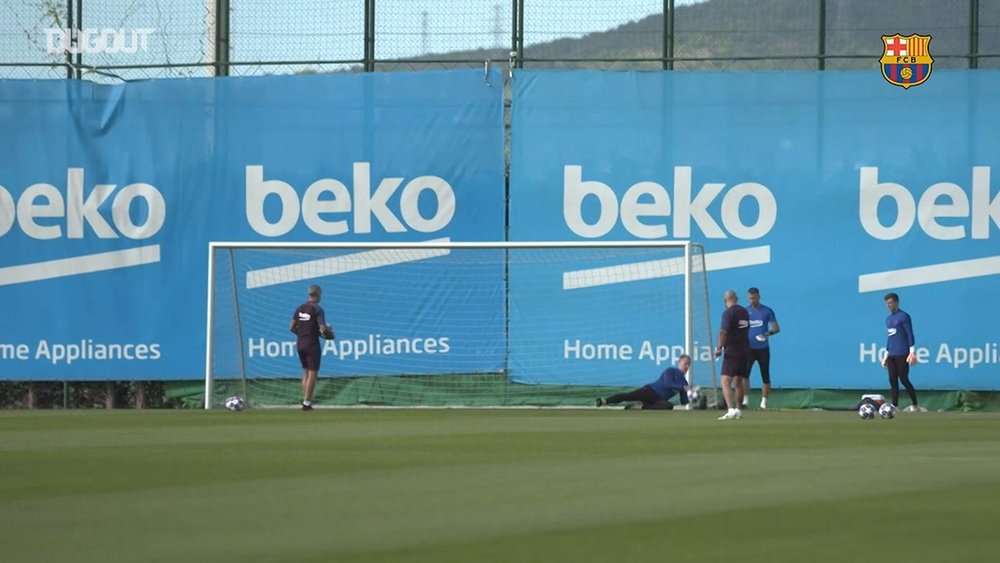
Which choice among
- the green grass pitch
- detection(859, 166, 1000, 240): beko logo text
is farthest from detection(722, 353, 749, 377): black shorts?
detection(859, 166, 1000, 240): beko logo text

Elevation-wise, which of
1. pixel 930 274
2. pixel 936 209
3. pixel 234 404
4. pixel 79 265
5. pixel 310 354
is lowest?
pixel 234 404

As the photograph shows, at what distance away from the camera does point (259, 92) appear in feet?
86.1

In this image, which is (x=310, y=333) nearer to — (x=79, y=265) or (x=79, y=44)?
(x=79, y=265)

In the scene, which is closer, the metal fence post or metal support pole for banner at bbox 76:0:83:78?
the metal fence post

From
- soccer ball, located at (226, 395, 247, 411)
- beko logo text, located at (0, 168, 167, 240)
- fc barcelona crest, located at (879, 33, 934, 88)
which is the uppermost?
fc barcelona crest, located at (879, 33, 934, 88)

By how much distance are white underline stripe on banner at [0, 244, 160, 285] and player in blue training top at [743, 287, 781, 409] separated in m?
9.13

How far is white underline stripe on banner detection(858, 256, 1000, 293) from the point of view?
24812mm

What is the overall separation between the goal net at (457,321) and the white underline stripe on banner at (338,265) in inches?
0.9

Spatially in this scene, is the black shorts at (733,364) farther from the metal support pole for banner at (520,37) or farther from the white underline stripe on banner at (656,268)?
the metal support pole for banner at (520,37)

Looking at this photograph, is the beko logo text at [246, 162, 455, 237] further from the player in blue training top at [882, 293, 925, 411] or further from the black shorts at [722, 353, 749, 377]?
the player in blue training top at [882, 293, 925, 411]

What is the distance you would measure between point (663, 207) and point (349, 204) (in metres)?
4.80

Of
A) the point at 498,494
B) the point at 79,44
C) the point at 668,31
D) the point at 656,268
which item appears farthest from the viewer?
the point at 79,44

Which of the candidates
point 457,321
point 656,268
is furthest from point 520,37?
point 457,321

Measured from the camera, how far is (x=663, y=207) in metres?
25.5
